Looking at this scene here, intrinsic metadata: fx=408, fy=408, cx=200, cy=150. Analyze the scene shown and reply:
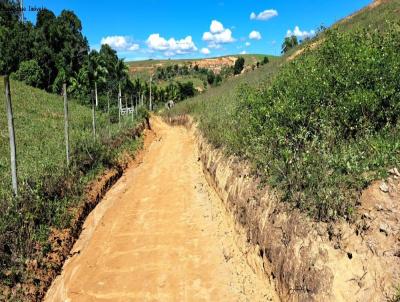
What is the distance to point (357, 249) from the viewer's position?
19.2 ft

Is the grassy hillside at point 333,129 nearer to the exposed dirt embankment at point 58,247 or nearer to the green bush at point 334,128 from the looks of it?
the green bush at point 334,128

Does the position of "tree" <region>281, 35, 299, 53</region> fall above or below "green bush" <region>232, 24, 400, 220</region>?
above

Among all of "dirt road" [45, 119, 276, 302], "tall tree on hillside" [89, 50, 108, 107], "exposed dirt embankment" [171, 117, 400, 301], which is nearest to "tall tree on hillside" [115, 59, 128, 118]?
"tall tree on hillside" [89, 50, 108, 107]

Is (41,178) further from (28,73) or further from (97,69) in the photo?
(97,69)

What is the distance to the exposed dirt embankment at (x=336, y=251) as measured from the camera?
5.49 m

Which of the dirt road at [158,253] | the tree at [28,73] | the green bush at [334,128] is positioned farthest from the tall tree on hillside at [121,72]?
the green bush at [334,128]

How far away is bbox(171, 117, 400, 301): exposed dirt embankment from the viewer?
549 centimetres

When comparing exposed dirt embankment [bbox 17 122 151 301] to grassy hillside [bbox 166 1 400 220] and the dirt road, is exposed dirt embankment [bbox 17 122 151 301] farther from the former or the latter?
grassy hillside [bbox 166 1 400 220]

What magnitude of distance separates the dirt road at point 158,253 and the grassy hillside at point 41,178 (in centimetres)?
95

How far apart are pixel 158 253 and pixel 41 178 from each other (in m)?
3.96

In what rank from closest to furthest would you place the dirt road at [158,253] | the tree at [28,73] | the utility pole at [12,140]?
the dirt road at [158,253]
the utility pole at [12,140]
the tree at [28,73]

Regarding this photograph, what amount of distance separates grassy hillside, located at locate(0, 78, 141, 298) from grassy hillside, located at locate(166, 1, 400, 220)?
17.0ft

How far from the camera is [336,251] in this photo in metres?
6.08

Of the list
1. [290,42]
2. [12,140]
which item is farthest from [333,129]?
[290,42]
